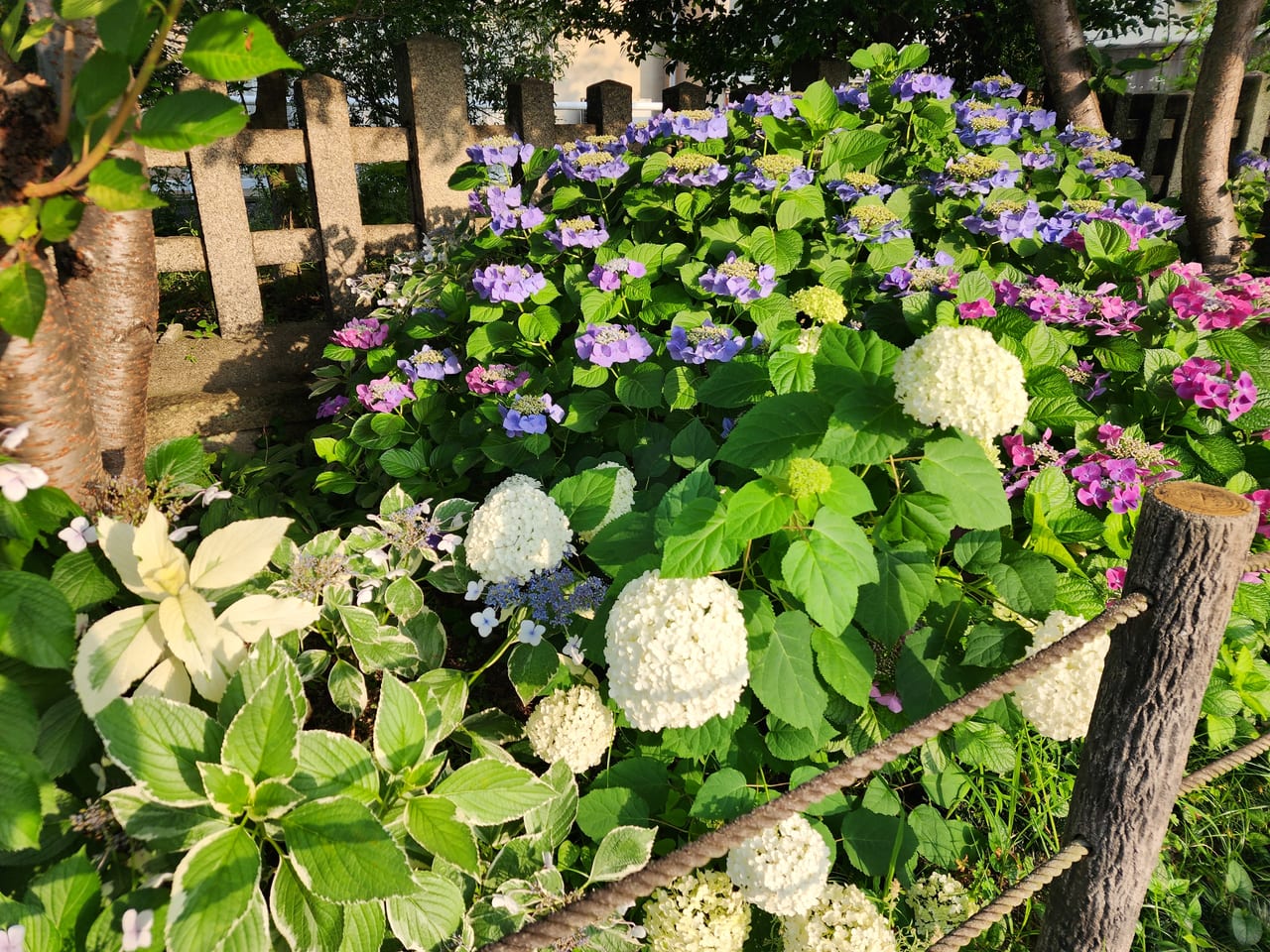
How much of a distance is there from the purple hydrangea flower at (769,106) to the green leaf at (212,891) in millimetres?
2548

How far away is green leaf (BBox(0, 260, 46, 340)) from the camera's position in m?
0.85

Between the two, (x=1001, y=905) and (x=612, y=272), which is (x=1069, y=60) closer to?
(x=612, y=272)

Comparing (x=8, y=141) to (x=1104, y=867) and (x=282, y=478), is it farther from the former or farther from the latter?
(x=1104, y=867)

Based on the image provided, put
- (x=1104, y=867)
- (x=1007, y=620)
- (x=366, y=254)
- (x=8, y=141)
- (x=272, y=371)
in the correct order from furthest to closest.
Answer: (x=366, y=254) → (x=272, y=371) → (x=1007, y=620) → (x=1104, y=867) → (x=8, y=141)

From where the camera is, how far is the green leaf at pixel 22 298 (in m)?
0.85

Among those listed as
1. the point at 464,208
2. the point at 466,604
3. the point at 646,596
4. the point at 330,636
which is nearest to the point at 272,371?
the point at 464,208

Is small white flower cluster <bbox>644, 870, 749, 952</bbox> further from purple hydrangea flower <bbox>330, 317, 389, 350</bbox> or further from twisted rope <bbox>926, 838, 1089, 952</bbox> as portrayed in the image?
purple hydrangea flower <bbox>330, 317, 389, 350</bbox>

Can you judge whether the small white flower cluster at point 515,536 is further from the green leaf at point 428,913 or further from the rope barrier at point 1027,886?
the rope barrier at point 1027,886

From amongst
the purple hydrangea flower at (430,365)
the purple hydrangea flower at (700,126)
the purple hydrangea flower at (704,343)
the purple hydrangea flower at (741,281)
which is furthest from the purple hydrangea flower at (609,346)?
the purple hydrangea flower at (700,126)

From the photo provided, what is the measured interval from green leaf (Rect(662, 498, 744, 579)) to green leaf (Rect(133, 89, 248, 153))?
864mm

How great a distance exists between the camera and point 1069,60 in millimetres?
3801

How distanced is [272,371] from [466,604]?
5.93ft

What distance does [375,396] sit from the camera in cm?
253

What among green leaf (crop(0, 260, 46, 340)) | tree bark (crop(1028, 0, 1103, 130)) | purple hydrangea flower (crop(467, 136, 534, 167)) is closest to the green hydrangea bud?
green leaf (crop(0, 260, 46, 340))
